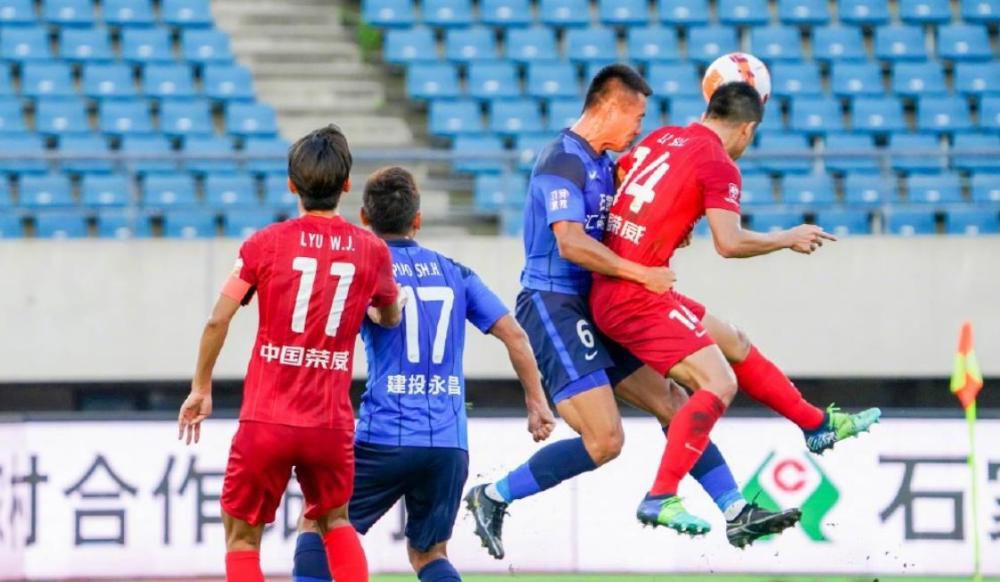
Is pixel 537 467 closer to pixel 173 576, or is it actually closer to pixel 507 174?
pixel 173 576

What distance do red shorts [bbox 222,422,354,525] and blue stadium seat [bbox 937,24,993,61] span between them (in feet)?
41.6

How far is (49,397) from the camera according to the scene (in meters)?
16.3

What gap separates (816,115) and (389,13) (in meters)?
4.48

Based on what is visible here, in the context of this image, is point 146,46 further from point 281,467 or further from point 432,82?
point 281,467

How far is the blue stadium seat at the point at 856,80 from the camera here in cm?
1753

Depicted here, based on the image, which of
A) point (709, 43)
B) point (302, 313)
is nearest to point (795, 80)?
point (709, 43)

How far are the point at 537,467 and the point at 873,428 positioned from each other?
4621 mm

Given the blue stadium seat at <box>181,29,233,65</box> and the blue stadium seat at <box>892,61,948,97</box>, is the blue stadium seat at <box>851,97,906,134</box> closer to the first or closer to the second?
the blue stadium seat at <box>892,61,948,97</box>

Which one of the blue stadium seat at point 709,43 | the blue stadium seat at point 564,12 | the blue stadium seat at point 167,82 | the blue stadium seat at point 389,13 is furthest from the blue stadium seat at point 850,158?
the blue stadium seat at point 167,82

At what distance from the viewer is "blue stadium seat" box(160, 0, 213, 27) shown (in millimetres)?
17781

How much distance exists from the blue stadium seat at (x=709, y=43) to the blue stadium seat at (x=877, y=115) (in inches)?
56.9

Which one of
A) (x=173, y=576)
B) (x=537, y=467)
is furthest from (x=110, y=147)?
(x=537, y=467)

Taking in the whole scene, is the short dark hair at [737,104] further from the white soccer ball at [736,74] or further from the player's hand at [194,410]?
the player's hand at [194,410]

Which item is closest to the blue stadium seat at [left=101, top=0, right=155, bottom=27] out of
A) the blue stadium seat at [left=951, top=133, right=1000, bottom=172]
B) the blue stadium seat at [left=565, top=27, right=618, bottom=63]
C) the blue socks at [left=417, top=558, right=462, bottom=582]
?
the blue stadium seat at [left=565, top=27, right=618, bottom=63]
